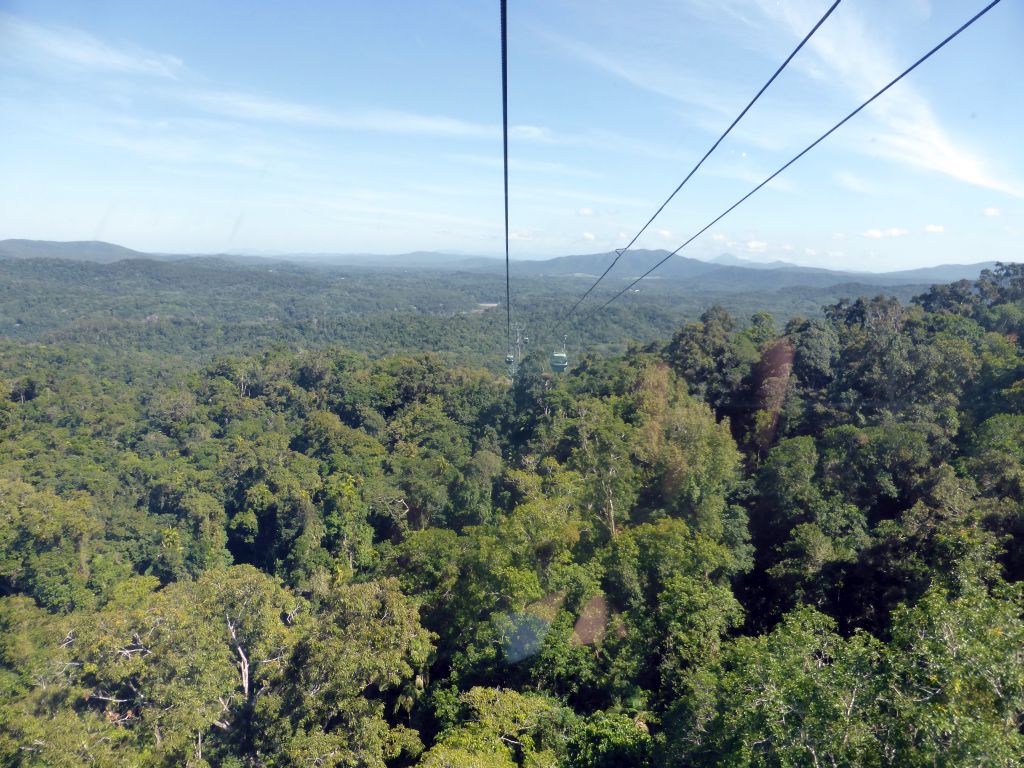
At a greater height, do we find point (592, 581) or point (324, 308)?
point (324, 308)

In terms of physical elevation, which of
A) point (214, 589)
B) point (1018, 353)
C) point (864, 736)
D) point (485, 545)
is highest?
point (1018, 353)

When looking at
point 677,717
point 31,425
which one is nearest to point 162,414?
point 31,425

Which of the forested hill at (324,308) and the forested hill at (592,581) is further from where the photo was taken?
the forested hill at (324,308)

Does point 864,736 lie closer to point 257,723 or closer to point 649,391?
point 257,723

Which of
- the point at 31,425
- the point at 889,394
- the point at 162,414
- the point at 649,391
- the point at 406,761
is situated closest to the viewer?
the point at 406,761

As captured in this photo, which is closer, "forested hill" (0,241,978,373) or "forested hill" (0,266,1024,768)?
"forested hill" (0,266,1024,768)

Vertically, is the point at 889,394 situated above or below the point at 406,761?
above

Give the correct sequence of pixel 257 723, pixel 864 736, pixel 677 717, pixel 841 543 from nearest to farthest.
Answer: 1. pixel 864 736
2. pixel 677 717
3. pixel 257 723
4. pixel 841 543

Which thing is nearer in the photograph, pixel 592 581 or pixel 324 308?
pixel 592 581
